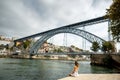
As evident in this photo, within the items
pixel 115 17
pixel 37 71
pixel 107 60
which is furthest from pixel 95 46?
pixel 115 17

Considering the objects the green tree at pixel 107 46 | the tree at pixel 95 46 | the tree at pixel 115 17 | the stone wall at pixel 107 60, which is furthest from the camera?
the tree at pixel 95 46

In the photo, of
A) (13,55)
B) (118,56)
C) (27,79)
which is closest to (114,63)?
(118,56)

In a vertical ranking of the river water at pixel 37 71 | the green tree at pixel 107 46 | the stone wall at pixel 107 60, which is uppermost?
the green tree at pixel 107 46

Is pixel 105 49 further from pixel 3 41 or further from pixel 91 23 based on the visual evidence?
pixel 3 41

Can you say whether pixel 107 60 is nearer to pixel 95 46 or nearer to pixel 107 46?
pixel 107 46

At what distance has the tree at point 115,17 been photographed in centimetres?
2328

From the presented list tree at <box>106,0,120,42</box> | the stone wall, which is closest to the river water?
the stone wall

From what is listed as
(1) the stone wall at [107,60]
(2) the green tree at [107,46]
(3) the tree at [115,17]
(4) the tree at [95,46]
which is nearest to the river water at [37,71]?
(1) the stone wall at [107,60]

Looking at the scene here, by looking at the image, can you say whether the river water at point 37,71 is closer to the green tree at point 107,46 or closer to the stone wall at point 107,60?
the stone wall at point 107,60

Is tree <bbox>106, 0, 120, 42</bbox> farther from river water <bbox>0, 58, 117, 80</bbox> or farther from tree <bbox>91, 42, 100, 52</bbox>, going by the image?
tree <bbox>91, 42, 100, 52</bbox>

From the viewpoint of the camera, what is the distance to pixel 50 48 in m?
167

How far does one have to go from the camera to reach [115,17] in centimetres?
2388

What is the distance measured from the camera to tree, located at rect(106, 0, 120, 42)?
23278mm

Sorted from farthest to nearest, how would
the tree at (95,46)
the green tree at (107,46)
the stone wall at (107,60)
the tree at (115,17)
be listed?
the tree at (95,46)
the green tree at (107,46)
the stone wall at (107,60)
the tree at (115,17)
